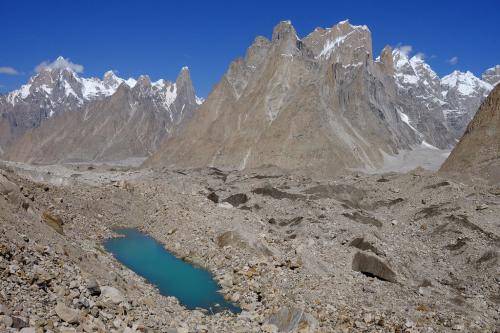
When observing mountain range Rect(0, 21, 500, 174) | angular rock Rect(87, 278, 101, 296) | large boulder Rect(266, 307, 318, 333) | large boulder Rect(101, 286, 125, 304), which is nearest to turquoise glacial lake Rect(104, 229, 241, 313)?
large boulder Rect(266, 307, 318, 333)

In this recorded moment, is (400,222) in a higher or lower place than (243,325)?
→ higher

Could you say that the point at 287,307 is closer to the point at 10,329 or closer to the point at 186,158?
the point at 10,329

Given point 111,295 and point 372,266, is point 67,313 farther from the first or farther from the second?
point 372,266

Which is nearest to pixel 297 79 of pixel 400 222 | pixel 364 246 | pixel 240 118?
pixel 240 118

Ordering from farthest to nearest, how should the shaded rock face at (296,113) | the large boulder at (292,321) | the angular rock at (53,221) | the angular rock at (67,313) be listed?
the shaded rock face at (296,113)
the angular rock at (53,221)
the large boulder at (292,321)
the angular rock at (67,313)

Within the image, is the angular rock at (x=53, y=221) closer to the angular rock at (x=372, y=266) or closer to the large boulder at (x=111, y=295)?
the large boulder at (x=111, y=295)

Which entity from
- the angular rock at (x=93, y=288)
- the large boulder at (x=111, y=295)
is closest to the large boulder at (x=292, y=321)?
the large boulder at (x=111, y=295)

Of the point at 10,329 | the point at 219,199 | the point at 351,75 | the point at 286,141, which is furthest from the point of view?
the point at 351,75
